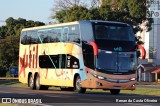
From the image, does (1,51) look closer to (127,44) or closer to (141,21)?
(141,21)

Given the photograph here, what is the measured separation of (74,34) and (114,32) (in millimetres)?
2349

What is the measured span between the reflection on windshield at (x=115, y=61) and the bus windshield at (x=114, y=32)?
909mm

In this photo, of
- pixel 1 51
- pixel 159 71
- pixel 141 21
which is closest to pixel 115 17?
A: pixel 141 21

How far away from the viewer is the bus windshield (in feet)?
94.9

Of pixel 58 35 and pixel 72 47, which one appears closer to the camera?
pixel 72 47

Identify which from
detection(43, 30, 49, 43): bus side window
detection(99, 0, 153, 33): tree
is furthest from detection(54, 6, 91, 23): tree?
detection(43, 30, 49, 43): bus side window

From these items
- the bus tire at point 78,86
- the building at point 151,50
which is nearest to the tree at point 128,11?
the building at point 151,50

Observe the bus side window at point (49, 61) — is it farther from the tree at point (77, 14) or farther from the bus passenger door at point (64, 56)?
the tree at point (77, 14)

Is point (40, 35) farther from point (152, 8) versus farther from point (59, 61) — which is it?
point (152, 8)

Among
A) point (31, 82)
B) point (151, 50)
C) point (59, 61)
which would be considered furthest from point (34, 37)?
point (151, 50)

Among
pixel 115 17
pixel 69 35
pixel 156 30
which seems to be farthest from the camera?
pixel 156 30

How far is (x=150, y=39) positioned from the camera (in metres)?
105

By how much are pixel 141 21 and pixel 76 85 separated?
40.5 m

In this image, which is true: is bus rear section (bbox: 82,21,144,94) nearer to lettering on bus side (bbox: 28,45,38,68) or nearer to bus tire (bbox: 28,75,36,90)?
lettering on bus side (bbox: 28,45,38,68)
